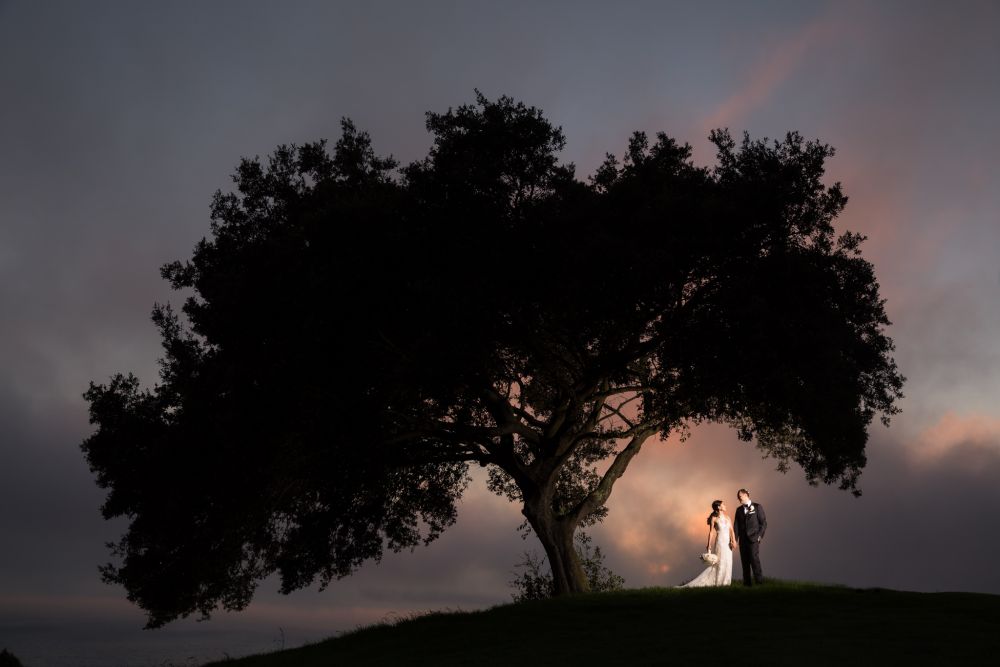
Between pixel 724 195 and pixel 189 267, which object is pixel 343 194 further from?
pixel 724 195

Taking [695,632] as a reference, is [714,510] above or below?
above

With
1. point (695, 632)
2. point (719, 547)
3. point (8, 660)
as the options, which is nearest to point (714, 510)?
point (719, 547)

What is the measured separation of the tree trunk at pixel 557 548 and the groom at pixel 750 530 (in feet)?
16.5

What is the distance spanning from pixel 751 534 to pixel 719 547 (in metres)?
2.07

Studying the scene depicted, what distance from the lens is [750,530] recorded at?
94.8 feet

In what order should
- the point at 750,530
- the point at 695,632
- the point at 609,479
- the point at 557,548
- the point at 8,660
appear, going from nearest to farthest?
the point at 695,632, the point at 8,660, the point at 750,530, the point at 557,548, the point at 609,479

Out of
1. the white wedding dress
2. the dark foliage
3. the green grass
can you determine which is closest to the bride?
the white wedding dress

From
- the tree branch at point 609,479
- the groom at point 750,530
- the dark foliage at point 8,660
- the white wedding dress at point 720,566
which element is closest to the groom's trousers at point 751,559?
the groom at point 750,530

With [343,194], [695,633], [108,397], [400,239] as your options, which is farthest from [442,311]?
[108,397]

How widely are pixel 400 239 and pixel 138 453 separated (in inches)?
444

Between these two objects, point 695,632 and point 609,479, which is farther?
point 609,479

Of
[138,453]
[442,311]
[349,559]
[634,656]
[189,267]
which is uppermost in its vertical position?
[189,267]

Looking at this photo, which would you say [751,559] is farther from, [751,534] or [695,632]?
[695,632]

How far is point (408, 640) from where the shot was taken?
2564cm
